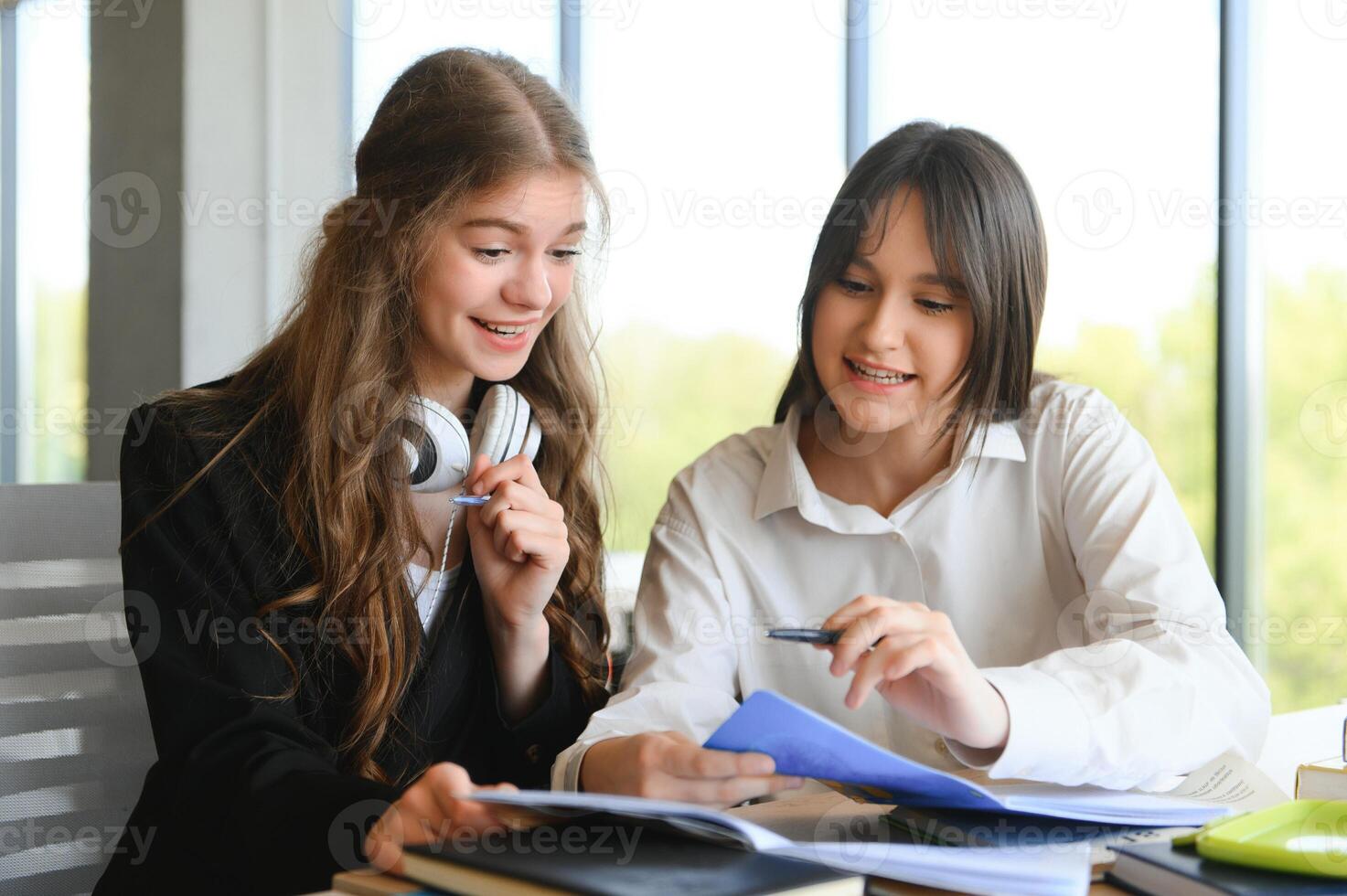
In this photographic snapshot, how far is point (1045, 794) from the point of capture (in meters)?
1.11

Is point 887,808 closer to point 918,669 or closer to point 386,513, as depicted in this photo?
point 918,669

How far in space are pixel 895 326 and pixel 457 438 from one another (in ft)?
1.78

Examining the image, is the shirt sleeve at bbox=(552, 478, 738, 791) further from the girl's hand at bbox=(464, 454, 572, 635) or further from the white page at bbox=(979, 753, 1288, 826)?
Answer: the white page at bbox=(979, 753, 1288, 826)

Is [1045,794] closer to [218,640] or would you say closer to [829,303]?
[829,303]

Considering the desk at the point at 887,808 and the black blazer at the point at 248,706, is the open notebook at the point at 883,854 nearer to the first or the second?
the desk at the point at 887,808

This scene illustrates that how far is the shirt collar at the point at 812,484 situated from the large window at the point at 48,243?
2.72 metres

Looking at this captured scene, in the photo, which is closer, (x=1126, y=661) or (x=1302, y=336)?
(x=1126, y=661)

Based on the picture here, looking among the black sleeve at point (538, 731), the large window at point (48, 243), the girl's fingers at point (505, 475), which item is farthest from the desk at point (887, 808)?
the large window at point (48, 243)

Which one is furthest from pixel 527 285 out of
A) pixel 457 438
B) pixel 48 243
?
pixel 48 243

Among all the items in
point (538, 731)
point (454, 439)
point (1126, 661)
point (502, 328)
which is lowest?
point (538, 731)

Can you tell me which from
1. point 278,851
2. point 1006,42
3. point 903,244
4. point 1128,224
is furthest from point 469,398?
point 1006,42

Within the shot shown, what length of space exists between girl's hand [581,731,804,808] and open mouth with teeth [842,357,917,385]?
587 mm

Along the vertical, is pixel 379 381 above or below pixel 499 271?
below

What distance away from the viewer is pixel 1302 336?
2662 mm
